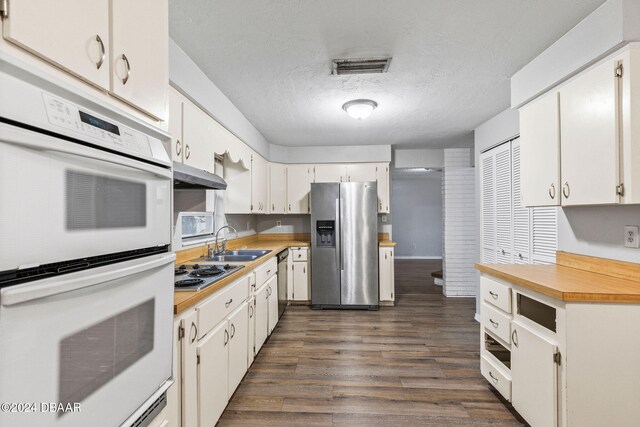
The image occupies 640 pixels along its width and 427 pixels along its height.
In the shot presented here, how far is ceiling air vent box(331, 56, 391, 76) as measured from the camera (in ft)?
7.21

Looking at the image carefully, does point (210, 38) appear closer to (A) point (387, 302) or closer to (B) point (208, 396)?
(B) point (208, 396)

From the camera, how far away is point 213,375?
1.72 meters

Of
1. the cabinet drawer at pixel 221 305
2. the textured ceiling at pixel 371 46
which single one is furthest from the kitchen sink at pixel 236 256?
the textured ceiling at pixel 371 46

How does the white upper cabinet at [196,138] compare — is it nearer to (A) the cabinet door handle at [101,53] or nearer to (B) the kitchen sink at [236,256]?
(B) the kitchen sink at [236,256]

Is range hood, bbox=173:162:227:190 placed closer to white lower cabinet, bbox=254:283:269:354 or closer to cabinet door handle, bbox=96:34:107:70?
cabinet door handle, bbox=96:34:107:70

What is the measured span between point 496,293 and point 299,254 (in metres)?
2.80

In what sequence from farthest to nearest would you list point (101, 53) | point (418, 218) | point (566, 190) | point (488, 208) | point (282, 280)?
point (418, 218), point (282, 280), point (488, 208), point (566, 190), point (101, 53)

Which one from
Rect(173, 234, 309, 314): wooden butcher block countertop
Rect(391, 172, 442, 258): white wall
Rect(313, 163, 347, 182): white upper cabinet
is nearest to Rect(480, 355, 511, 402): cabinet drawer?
Rect(173, 234, 309, 314): wooden butcher block countertop

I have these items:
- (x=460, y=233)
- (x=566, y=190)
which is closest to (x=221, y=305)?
(x=566, y=190)

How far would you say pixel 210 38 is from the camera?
76.1 inches

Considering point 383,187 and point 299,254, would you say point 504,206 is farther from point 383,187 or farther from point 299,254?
point 299,254

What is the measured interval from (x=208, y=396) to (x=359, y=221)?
9.89 ft

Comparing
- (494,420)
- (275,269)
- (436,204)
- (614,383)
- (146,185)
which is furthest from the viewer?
(436,204)

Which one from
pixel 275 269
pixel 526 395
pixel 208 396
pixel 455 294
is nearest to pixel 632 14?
pixel 526 395
